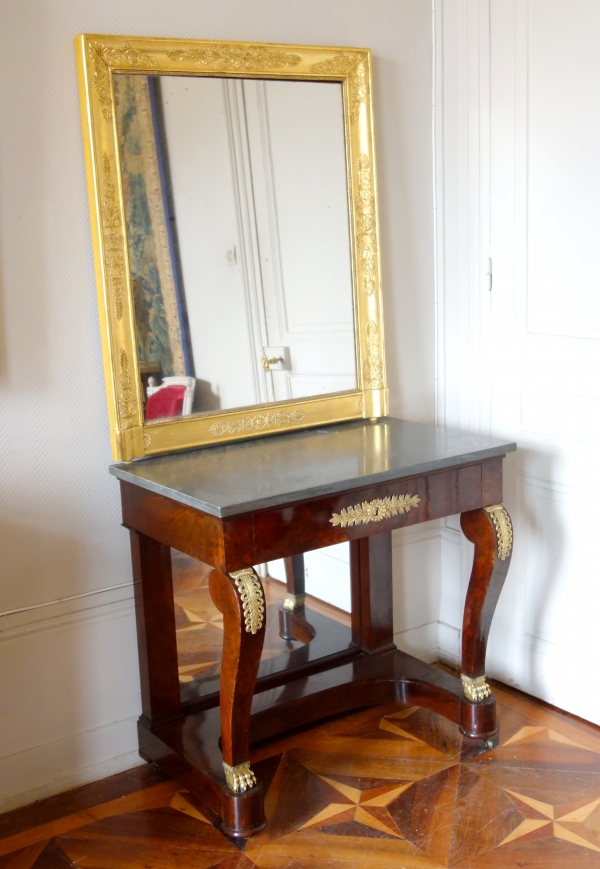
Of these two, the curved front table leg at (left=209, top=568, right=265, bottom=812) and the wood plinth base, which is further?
the wood plinth base

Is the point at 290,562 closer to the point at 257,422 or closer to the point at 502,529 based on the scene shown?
the point at 257,422

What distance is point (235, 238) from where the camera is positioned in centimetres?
235

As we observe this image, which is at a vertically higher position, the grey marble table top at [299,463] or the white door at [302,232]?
the white door at [302,232]

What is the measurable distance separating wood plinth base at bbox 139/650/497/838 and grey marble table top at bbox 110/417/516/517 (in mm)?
705

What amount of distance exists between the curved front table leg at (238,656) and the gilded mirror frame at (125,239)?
1.65 ft

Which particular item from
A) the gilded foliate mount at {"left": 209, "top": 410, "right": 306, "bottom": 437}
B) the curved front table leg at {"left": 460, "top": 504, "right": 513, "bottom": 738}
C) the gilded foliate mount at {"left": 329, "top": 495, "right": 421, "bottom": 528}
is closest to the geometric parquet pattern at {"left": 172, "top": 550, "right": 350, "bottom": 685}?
the gilded foliate mount at {"left": 209, "top": 410, "right": 306, "bottom": 437}

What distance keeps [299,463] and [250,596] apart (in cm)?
41

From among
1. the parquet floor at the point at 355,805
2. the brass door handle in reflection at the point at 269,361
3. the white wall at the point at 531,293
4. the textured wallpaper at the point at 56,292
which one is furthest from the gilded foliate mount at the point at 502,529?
the textured wallpaper at the point at 56,292

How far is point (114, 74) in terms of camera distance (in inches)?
84.8

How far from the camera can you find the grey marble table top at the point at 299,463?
6.38 feet

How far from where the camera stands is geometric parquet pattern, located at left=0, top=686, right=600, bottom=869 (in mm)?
2043

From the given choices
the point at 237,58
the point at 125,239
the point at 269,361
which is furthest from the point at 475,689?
the point at 237,58

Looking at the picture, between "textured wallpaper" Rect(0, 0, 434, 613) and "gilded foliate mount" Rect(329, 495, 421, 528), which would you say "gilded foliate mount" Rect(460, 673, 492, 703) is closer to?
"gilded foliate mount" Rect(329, 495, 421, 528)

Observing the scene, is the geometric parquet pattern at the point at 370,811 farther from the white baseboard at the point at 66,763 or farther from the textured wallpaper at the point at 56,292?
the textured wallpaper at the point at 56,292
